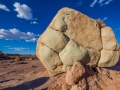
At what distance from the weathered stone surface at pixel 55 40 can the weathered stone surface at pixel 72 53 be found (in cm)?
19

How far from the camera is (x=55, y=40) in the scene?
17.2 ft

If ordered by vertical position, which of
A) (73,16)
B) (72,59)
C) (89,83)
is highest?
(73,16)

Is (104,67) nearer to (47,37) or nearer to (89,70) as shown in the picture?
(89,70)

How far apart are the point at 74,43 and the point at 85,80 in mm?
1368

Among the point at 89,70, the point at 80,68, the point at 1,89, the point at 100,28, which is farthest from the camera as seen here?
the point at 1,89

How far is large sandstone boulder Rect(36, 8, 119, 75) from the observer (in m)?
5.29

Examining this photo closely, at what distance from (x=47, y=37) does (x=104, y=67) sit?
2.76 m

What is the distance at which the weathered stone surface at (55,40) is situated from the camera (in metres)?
5.25

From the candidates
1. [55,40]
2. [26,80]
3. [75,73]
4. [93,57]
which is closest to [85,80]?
[75,73]

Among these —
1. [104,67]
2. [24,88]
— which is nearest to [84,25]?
[104,67]

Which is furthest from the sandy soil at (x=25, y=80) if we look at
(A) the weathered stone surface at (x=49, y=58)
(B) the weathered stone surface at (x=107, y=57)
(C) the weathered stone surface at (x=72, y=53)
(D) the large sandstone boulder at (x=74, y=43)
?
(B) the weathered stone surface at (x=107, y=57)

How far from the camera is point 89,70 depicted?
18.1 ft

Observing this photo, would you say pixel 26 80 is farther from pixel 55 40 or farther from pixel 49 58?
pixel 55 40

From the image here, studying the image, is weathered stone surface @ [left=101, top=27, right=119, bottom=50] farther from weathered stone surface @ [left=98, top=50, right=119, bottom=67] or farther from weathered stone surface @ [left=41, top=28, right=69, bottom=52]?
weathered stone surface @ [left=41, top=28, right=69, bottom=52]
